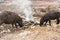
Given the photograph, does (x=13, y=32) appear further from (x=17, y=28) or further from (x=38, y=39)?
(x=38, y=39)

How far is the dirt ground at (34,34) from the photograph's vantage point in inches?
436

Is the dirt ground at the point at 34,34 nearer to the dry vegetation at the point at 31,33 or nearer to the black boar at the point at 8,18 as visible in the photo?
the dry vegetation at the point at 31,33

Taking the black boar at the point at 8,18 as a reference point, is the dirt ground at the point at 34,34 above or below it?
below

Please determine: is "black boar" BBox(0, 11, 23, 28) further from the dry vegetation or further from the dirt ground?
the dirt ground

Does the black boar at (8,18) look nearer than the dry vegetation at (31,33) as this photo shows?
No

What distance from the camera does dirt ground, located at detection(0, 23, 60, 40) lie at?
1108 cm

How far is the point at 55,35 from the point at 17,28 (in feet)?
8.33

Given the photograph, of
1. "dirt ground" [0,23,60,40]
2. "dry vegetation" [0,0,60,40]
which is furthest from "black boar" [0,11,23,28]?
"dirt ground" [0,23,60,40]

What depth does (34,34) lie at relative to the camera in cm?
1170

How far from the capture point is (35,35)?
11.5 metres

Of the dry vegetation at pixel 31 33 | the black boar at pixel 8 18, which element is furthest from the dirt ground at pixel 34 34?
the black boar at pixel 8 18

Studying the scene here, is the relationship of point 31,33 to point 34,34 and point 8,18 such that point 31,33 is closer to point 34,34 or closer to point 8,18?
point 34,34

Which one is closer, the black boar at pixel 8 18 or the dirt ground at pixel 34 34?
the dirt ground at pixel 34 34

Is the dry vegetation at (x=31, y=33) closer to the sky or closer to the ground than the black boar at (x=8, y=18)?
closer to the ground
